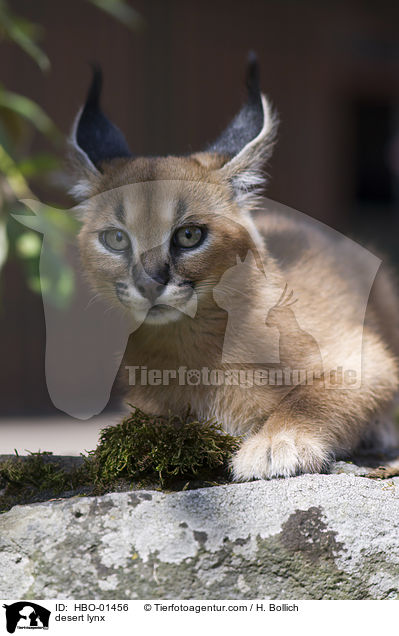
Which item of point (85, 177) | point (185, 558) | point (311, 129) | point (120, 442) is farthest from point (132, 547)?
point (311, 129)

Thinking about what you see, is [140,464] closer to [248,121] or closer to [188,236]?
[188,236]

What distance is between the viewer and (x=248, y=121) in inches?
111

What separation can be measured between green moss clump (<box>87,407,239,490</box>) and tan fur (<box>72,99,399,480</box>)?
106mm

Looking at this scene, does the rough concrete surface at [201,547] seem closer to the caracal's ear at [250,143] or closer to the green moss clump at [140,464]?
the green moss clump at [140,464]

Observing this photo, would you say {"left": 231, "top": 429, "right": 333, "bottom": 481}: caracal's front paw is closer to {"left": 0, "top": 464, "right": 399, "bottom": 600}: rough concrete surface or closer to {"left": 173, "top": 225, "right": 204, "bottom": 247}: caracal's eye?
{"left": 0, "top": 464, "right": 399, "bottom": 600}: rough concrete surface

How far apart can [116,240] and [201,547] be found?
110 cm

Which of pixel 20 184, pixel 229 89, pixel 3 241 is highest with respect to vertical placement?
pixel 229 89

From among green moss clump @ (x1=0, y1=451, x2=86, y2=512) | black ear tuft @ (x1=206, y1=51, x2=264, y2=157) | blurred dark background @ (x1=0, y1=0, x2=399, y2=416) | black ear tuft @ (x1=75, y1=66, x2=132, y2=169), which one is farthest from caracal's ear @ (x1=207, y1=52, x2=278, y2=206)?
blurred dark background @ (x1=0, y1=0, x2=399, y2=416)

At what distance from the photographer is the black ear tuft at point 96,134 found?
9.59 feet

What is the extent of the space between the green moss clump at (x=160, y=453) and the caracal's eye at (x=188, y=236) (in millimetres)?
630

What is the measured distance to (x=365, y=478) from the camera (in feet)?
8.71
